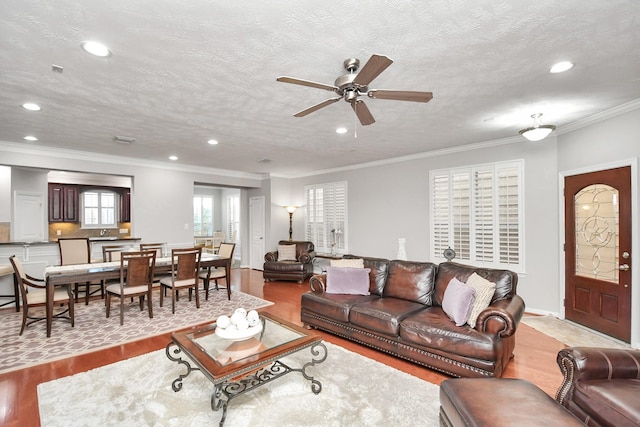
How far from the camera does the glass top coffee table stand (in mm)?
2065

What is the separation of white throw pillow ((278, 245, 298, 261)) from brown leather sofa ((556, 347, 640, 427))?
595cm

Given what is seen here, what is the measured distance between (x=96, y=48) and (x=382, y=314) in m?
3.39

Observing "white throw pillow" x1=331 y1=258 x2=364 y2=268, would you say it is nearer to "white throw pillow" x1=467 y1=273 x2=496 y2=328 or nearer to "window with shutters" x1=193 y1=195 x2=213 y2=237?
"white throw pillow" x1=467 y1=273 x2=496 y2=328

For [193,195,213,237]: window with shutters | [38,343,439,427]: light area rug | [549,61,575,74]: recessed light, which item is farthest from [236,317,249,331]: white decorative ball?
[193,195,213,237]: window with shutters

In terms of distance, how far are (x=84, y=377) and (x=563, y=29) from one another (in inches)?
187

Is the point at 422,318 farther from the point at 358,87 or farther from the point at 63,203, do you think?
the point at 63,203

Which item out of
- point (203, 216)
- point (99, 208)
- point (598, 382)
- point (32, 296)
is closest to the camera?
point (598, 382)

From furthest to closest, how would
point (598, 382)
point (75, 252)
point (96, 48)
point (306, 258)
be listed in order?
point (306, 258) < point (75, 252) < point (96, 48) < point (598, 382)

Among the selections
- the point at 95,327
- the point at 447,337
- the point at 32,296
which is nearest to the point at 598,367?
the point at 447,337

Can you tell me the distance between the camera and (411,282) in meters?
3.63

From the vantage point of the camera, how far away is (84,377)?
8.76 feet

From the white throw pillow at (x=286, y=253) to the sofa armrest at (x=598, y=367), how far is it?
19.5 ft

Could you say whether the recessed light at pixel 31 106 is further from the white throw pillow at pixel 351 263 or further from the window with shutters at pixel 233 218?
the window with shutters at pixel 233 218

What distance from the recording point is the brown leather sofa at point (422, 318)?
252cm
